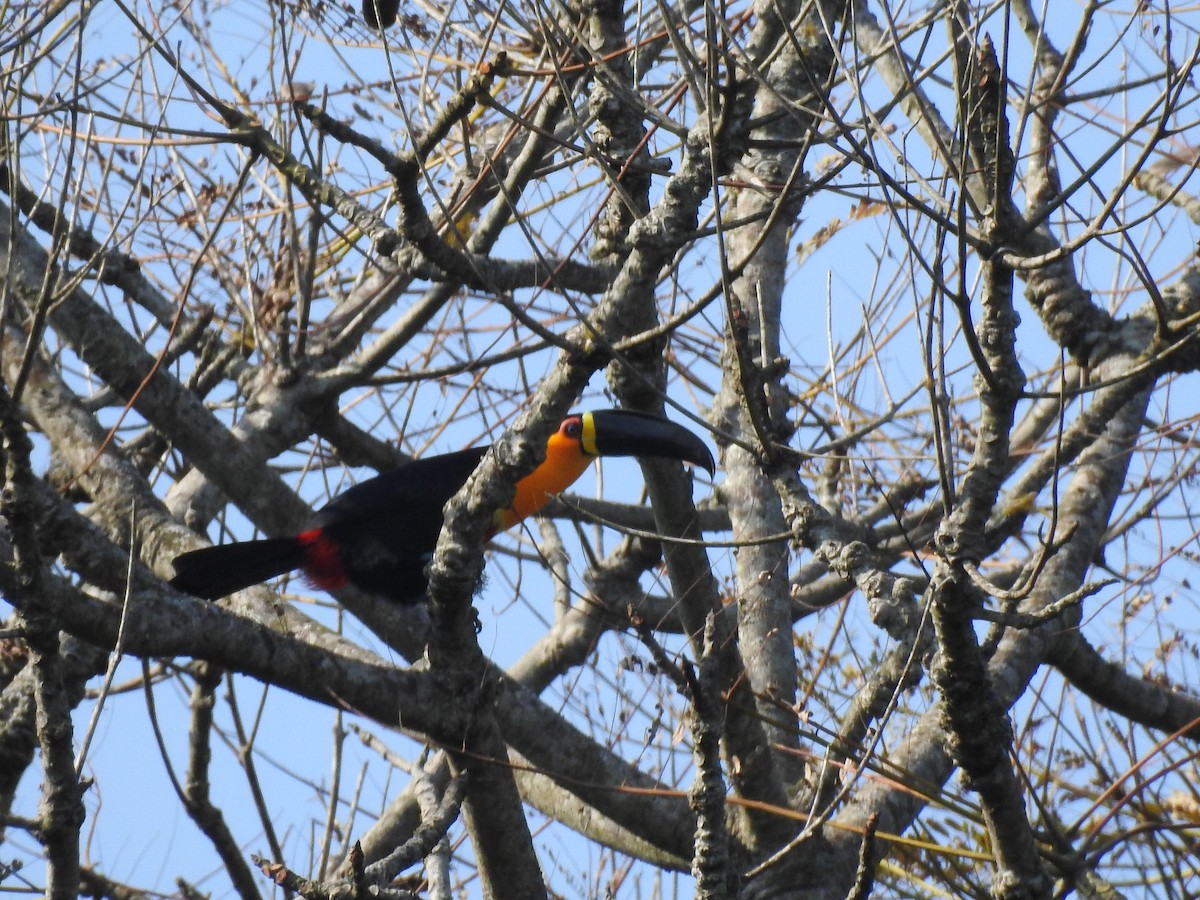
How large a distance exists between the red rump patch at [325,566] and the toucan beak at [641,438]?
934 mm

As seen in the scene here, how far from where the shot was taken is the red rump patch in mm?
4469

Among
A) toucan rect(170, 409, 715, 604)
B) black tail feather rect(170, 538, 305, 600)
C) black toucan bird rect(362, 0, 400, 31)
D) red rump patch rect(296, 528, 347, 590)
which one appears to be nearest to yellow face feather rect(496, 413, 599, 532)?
toucan rect(170, 409, 715, 604)

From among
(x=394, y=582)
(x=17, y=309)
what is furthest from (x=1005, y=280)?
(x=17, y=309)

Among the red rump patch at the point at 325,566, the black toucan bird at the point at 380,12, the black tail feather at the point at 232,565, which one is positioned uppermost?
the black toucan bird at the point at 380,12

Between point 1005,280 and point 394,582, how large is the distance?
113 inches

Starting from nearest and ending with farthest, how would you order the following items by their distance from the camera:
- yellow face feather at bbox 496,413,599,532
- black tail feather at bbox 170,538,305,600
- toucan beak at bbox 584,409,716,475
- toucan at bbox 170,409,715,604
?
black tail feather at bbox 170,538,305,600 < toucan beak at bbox 584,409,716,475 < toucan at bbox 170,409,715,604 < yellow face feather at bbox 496,413,599,532

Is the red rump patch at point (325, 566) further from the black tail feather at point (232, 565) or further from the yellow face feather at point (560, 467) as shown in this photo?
the yellow face feather at point (560, 467)

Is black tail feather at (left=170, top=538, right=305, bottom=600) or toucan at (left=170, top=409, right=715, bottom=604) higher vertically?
toucan at (left=170, top=409, right=715, bottom=604)

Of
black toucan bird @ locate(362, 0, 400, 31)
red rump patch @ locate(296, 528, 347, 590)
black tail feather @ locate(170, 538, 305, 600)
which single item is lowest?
black tail feather @ locate(170, 538, 305, 600)

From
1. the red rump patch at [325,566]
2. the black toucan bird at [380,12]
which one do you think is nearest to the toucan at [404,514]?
the red rump patch at [325,566]

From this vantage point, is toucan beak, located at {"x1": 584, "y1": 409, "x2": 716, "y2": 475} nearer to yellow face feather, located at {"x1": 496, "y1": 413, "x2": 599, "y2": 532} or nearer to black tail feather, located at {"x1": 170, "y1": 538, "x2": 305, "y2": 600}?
yellow face feather, located at {"x1": 496, "y1": 413, "x2": 599, "y2": 532}

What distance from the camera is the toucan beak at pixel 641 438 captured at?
381 cm

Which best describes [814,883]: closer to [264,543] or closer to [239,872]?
[239,872]

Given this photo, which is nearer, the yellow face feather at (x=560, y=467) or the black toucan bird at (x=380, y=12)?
the black toucan bird at (x=380, y=12)
